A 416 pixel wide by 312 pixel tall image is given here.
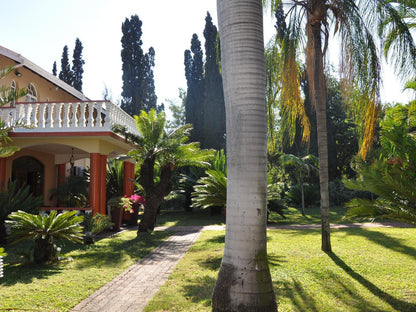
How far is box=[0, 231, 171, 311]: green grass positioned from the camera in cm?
508

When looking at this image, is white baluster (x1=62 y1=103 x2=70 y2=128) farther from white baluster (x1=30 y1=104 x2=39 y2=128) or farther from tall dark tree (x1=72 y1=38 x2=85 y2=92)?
tall dark tree (x1=72 y1=38 x2=85 y2=92)

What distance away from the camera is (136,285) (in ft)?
19.8

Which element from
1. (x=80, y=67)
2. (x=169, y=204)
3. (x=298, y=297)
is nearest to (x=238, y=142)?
(x=298, y=297)

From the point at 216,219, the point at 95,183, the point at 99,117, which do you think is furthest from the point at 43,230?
the point at 216,219

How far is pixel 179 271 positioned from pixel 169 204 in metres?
17.6

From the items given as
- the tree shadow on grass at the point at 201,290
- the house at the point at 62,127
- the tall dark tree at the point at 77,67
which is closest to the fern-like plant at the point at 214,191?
the house at the point at 62,127

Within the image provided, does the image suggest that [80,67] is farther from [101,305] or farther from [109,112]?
[101,305]

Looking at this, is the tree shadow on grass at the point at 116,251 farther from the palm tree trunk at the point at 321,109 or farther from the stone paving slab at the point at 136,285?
the palm tree trunk at the point at 321,109

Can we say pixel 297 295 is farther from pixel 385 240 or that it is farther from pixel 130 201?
pixel 130 201

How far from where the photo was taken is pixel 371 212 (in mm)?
5758

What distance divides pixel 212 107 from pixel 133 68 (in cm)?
886

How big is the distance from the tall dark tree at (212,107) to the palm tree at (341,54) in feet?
62.5

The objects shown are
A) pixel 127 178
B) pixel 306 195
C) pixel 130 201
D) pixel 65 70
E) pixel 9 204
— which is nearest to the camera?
pixel 9 204

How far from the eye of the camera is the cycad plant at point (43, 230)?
23.4 feet
